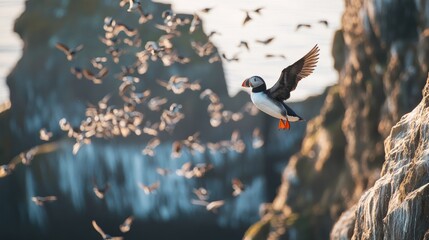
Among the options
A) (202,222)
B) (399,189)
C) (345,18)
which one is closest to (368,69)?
(345,18)

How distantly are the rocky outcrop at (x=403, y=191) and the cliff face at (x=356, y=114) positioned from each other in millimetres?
39311

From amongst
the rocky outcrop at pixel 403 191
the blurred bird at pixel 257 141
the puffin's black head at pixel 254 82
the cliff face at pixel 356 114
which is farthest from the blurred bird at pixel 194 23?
the blurred bird at pixel 257 141

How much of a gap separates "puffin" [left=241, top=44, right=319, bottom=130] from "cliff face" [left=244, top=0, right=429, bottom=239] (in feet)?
120

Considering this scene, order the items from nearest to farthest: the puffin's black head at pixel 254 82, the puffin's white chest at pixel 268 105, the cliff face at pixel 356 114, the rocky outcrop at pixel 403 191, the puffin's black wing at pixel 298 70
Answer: the rocky outcrop at pixel 403 191 → the puffin's black wing at pixel 298 70 → the puffin's white chest at pixel 268 105 → the puffin's black head at pixel 254 82 → the cliff face at pixel 356 114

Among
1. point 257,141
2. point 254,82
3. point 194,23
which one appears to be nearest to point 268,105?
point 254,82

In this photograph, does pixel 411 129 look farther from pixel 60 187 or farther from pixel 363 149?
pixel 60 187

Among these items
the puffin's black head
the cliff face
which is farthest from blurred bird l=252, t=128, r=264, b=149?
the puffin's black head

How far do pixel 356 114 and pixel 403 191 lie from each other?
182 ft

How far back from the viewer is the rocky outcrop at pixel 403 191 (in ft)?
101

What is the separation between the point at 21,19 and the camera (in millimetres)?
145875

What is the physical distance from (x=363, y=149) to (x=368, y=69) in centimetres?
473

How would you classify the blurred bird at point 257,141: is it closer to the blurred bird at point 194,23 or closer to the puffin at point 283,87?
the blurred bird at point 194,23

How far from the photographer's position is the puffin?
36844mm

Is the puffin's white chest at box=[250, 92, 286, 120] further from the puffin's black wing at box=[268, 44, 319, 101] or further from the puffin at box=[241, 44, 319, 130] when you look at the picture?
the puffin's black wing at box=[268, 44, 319, 101]
